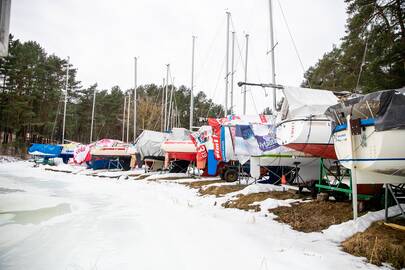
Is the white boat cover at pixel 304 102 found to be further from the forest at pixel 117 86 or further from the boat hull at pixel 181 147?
the boat hull at pixel 181 147

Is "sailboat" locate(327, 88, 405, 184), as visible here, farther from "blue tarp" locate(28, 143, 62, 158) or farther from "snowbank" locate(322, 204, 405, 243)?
"blue tarp" locate(28, 143, 62, 158)

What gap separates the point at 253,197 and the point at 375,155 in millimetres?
3490

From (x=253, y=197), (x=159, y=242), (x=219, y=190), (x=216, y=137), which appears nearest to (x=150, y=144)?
(x=216, y=137)

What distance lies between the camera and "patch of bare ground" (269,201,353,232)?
15.8ft

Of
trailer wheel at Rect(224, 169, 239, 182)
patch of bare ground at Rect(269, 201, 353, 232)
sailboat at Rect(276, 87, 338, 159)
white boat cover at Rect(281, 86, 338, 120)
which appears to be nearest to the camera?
patch of bare ground at Rect(269, 201, 353, 232)

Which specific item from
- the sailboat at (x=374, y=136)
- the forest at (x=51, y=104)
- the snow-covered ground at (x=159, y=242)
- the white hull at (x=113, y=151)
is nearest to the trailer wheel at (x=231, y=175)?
the snow-covered ground at (x=159, y=242)

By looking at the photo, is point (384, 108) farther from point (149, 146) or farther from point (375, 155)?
point (149, 146)

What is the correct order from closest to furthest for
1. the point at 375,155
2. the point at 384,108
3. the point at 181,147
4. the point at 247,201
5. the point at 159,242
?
the point at 159,242 → the point at 384,108 → the point at 375,155 → the point at 247,201 → the point at 181,147

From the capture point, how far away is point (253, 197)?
7.18m

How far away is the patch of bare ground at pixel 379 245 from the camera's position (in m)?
3.21

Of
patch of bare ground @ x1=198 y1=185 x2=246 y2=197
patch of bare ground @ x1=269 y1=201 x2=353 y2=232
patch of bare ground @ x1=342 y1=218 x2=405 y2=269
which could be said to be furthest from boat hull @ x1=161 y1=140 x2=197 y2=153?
patch of bare ground @ x1=342 y1=218 x2=405 y2=269

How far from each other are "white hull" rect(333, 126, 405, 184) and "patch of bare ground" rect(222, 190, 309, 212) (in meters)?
2.38

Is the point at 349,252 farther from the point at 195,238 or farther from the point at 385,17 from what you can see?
the point at 385,17

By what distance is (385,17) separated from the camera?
12.1 metres
